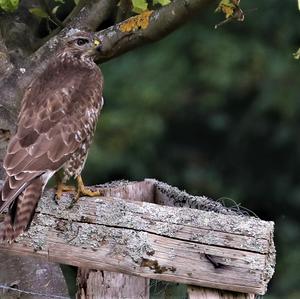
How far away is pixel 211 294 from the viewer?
4105 mm

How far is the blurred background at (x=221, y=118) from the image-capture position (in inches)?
410

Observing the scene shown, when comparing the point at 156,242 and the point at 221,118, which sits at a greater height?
the point at 221,118

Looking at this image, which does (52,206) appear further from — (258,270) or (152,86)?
(152,86)

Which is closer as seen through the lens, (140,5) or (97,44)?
(140,5)

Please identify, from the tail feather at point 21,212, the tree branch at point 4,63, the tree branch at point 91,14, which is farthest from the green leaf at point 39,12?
the tail feather at point 21,212

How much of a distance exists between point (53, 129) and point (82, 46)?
0.49 meters

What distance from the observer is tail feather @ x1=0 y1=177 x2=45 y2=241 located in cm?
434

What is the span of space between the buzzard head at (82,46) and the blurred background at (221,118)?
15.4ft

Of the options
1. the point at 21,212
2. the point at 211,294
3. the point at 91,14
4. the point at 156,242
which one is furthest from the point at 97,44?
the point at 211,294

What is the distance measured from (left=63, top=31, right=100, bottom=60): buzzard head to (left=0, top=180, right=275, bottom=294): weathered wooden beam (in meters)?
0.91

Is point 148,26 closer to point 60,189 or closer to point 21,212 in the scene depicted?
point 60,189

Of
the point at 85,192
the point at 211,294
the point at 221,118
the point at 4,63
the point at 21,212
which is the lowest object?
the point at 211,294

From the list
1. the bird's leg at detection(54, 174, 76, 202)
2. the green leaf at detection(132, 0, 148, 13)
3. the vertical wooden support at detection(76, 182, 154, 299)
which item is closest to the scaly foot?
the bird's leg at detection(54, 174, 76, 202)

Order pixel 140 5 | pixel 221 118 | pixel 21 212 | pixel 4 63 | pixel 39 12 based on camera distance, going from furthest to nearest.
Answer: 1. pixel 221 118
2. pixel 39 12
3. pixel 4 63
4. pixel 140 5
5. pixel 21 212
